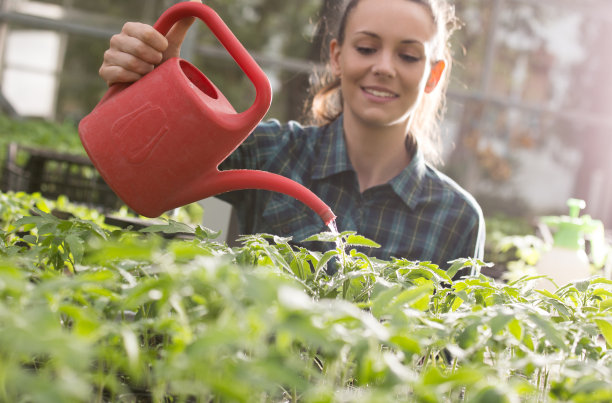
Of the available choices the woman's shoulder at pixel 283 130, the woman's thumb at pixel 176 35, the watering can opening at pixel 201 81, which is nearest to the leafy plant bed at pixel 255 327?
the watering can opening at pixel 201 81

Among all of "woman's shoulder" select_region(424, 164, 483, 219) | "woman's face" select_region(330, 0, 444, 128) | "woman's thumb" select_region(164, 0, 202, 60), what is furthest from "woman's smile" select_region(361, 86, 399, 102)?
"woman's thumb" select_region(164, 0, 202, 60)

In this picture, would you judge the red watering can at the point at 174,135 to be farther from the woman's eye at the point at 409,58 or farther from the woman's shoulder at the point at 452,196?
the woman's shoulder at the point at 452,196

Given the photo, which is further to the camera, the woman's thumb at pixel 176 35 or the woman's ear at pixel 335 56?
the woman's ear at pixel 335 56

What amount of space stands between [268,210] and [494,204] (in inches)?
268

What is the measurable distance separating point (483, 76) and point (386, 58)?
557 centimetres

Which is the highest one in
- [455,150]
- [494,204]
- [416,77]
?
[416,77]

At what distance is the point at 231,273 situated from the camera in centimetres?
45

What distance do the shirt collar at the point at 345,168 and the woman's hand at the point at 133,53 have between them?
786mm

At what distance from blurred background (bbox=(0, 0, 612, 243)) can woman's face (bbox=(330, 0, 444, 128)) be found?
4875 millimetres

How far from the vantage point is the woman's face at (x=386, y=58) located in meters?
1.54

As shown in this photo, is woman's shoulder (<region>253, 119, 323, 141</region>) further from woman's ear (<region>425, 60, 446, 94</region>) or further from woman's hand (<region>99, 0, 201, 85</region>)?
woman's hand (<region>99, 0, 201, 85</region>)

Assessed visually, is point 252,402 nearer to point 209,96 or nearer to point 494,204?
point 209,96

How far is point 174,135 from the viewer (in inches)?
33.9

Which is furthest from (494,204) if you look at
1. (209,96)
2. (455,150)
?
(209,96)
